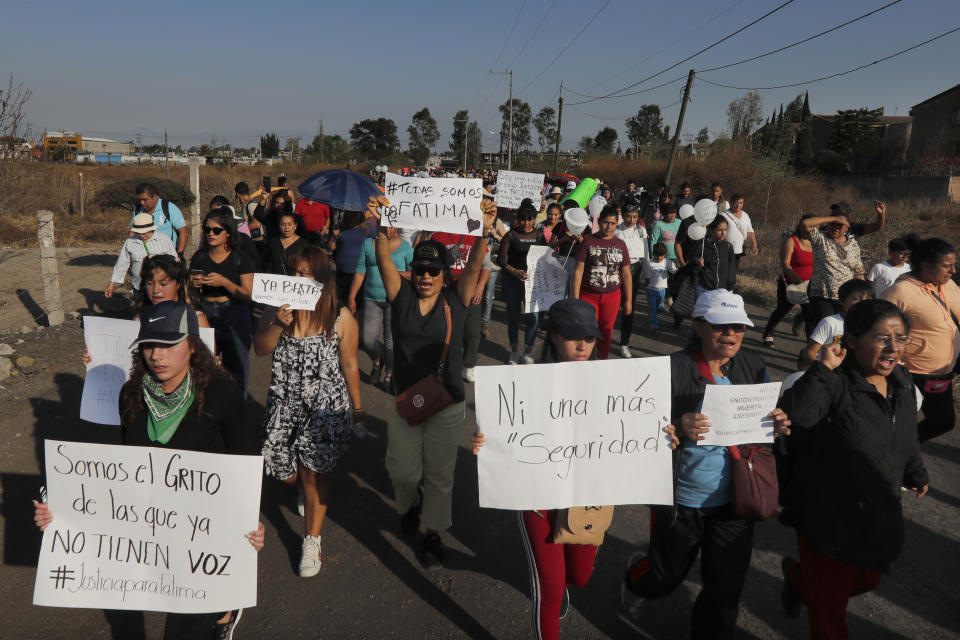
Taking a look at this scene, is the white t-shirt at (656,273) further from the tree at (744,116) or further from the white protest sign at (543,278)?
the tree at (744,116)

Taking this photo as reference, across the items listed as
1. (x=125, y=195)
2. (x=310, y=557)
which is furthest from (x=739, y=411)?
(x=125, y=195)

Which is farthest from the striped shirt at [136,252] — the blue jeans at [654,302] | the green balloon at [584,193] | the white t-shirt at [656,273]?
the green balloon at [584,193]

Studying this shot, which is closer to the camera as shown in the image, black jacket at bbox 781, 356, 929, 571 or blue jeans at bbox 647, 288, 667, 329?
black jacket at bbox 781, 356, 929, 571

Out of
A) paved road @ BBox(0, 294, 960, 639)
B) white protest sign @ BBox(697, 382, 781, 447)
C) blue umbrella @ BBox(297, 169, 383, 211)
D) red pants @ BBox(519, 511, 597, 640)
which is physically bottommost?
paved road @ BBox(0, 294, 960, 639)

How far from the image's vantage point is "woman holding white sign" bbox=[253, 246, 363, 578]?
336cm

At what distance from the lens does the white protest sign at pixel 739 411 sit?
7.88 ft

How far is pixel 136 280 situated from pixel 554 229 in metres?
5.51

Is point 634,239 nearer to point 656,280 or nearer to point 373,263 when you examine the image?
point 656,280

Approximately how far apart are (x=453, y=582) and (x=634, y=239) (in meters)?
5.86

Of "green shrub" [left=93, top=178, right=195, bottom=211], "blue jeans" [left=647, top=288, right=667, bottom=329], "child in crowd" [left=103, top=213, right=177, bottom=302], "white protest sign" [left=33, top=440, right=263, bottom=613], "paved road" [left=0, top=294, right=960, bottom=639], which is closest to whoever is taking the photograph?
"white protest sign" [left=33, top=440, right=263, bottom=613]

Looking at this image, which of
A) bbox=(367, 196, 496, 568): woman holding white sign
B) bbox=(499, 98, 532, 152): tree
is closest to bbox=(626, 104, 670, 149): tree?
bbox=(499, 98, 532, 152): tree

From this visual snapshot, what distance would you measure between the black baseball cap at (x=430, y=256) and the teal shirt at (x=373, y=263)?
90.3 inches

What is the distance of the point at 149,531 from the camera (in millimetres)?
2262

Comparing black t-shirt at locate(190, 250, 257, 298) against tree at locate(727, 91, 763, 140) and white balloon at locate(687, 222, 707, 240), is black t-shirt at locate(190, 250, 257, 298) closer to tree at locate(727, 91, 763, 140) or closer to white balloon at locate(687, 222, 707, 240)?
white balloon at locate(687, 222, 707, 240)
